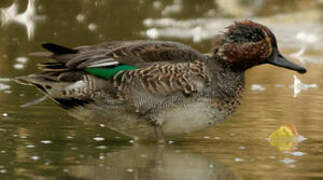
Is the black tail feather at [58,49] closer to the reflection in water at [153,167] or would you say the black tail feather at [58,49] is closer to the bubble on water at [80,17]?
the reflection in water at [153,167]

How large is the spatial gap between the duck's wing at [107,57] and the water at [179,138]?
644 mm

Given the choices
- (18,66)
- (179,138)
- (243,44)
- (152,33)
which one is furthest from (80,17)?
(243,44)

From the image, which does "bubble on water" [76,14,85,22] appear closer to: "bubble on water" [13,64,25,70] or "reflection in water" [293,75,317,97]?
"bubble on water" [13,64,25,70]

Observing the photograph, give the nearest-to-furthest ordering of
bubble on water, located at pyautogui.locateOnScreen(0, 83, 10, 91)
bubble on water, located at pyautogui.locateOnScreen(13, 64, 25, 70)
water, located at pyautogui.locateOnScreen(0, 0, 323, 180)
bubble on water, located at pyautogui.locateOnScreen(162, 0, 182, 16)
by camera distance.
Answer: water, located at pyautogui.locateOnScreen(0, 0, 323, 180) → bubble on water, located at pyautogui.locateOnScreen(0, 83, 10, 91) → bubble on water, located at pyautogui.locateOnScreen(13, 64, 25, 70) → bubble on water, located at pyautogui.locateOnScreen(162, 0, 182, 16)

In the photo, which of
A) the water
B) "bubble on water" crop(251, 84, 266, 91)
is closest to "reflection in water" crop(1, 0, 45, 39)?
the water

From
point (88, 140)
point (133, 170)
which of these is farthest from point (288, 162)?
point (88, 140)

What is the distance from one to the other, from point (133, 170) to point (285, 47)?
9.22 metres

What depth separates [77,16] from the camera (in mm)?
20328

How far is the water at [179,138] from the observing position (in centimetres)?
743

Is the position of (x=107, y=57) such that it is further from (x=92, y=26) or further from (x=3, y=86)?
(x=92, y=26)

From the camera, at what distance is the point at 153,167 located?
24.9 feet

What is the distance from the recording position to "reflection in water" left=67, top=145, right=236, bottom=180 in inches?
284

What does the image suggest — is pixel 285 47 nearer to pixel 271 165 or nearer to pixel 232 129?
pixel 232 129

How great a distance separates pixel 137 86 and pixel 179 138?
0.94 m
